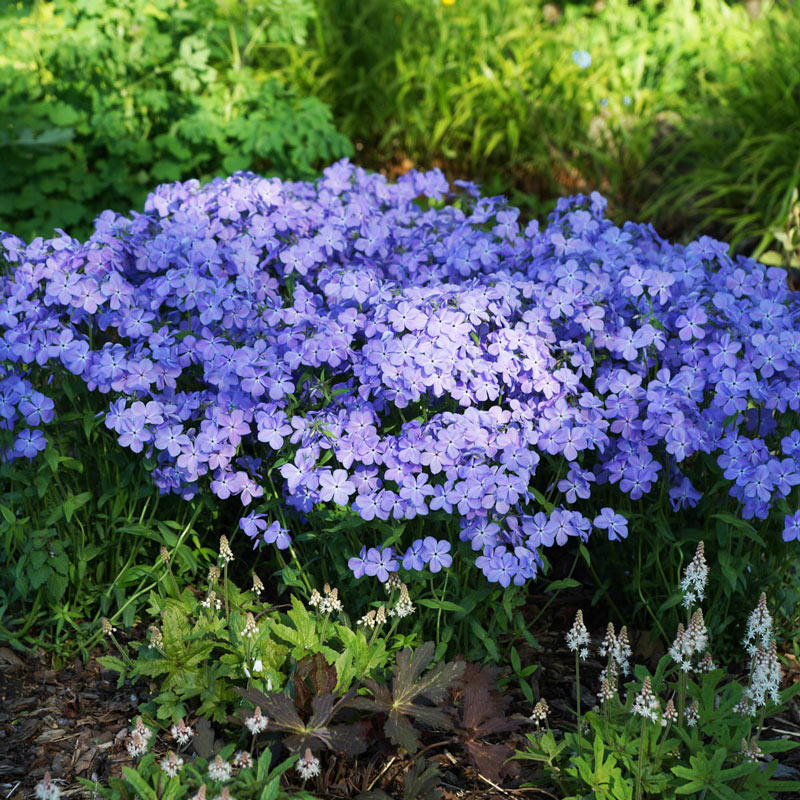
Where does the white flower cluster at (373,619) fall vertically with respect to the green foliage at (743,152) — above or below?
below

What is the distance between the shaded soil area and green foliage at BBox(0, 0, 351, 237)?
2261mm

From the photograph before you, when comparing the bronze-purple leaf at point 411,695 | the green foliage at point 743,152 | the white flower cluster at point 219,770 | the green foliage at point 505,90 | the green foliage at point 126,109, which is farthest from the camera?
the green foliage at point 505,90

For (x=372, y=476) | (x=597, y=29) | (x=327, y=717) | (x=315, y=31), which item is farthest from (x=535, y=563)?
(x=597, y=29)

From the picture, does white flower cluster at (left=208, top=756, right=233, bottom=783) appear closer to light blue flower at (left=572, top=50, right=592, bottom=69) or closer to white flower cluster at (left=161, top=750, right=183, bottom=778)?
white flower cluster at (left=161, top=750, right=183, bottom=778)

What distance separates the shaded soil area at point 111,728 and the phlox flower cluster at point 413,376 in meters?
0.41

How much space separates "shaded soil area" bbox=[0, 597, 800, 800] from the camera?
6.57ft

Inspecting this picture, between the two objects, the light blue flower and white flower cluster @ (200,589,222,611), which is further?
the light blue flower

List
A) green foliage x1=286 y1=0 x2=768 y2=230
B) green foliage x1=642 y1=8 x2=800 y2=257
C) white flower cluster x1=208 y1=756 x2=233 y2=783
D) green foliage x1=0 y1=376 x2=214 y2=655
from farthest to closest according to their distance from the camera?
1. green foliage x1=286 y1=0 x2=768 y2=230
2. green foliage x1=642 y1=8 x2=800 y2=257
3. green foliage x1=0 y1=376 x2=214 y2=655
4. white flower cluster x1=208 y1=756 x2=233 y2=783

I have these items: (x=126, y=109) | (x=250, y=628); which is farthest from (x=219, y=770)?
(x=126, y=109)

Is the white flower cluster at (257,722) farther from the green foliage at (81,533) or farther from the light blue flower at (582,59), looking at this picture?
the light blue flower at (582,59)

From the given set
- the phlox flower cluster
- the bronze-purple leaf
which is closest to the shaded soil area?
the bronze-purple leaf

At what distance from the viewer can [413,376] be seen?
2094mm

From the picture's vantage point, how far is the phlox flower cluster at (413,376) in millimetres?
2107

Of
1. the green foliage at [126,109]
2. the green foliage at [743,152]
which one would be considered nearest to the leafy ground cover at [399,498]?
the green foliage at [126,109]
